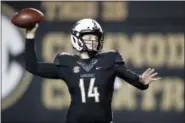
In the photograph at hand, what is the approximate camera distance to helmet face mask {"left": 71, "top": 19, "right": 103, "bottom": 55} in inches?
178

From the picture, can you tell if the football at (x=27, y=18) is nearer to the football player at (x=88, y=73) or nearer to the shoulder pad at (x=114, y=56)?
the football player at (x=88, y=73)

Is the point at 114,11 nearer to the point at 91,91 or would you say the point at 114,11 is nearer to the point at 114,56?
the point at 114,56

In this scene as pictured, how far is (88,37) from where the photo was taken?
→ 4555 millimetres

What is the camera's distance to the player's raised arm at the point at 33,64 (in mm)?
4543

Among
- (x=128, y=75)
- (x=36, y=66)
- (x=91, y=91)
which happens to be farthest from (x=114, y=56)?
(x=36, y=66)

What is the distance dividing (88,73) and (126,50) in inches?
129

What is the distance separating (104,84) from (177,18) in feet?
11.2

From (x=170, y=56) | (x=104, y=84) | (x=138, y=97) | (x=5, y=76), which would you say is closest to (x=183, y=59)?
(x=170, y=56)

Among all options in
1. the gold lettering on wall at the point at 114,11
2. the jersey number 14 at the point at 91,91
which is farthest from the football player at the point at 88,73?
the gold lettering on wall at the point at 114,11

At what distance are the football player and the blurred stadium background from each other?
10.2 ft

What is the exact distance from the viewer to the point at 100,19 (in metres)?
7.66

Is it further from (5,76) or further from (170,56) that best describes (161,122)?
(5,76)

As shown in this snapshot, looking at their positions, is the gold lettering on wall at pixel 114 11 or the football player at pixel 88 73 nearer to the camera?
the football player at pixel 88 73

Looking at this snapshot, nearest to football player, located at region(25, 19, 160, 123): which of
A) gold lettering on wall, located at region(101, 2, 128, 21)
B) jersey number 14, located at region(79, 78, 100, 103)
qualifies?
jersey number 14, located at region(79, 78, 100, 103)
